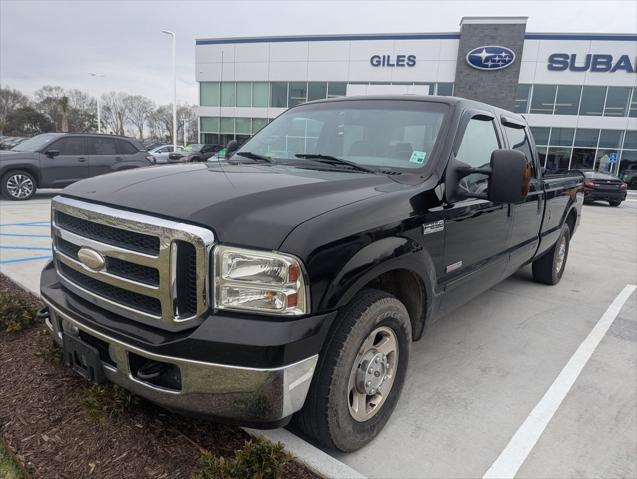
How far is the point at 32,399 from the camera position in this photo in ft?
8.48

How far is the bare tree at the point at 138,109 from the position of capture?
261 feet

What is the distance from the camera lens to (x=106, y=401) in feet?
7.88

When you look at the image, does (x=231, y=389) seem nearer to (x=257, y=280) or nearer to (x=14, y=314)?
(x=257, y=280)

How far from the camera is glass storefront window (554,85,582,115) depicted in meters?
27.1

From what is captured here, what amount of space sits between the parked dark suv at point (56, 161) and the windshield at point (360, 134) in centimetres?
946

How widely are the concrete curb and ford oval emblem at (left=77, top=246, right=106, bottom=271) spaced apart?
1.11m

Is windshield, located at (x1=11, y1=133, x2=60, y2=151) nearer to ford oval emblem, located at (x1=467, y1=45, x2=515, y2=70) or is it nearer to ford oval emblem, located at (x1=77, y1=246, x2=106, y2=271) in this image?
ford oval emblem, located at (x1=77, y1=246, x2=106, y2=271)

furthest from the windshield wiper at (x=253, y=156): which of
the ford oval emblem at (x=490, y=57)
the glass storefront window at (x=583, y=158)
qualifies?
the glass storefront window at (x=583, y=158)

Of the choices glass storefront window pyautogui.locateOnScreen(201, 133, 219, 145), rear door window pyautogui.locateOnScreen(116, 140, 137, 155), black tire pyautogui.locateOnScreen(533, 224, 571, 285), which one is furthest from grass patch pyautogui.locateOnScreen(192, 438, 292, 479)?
glass storefront window pyautogui.locateOnScreen(201, 133, 219, 145)

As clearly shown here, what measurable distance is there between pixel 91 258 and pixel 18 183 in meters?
10.7

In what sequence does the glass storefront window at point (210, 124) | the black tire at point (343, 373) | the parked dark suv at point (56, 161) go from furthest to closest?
the glass storefront window at point (210, 124) → the parked dark suv at point (56, 161) → the black tire at point (343, 373)

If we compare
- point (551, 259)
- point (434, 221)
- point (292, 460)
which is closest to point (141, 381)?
point (292, 460)

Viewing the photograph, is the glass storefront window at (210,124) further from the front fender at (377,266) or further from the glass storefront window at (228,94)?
the front fender at (377,266)

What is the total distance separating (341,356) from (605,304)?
446 centimetres
